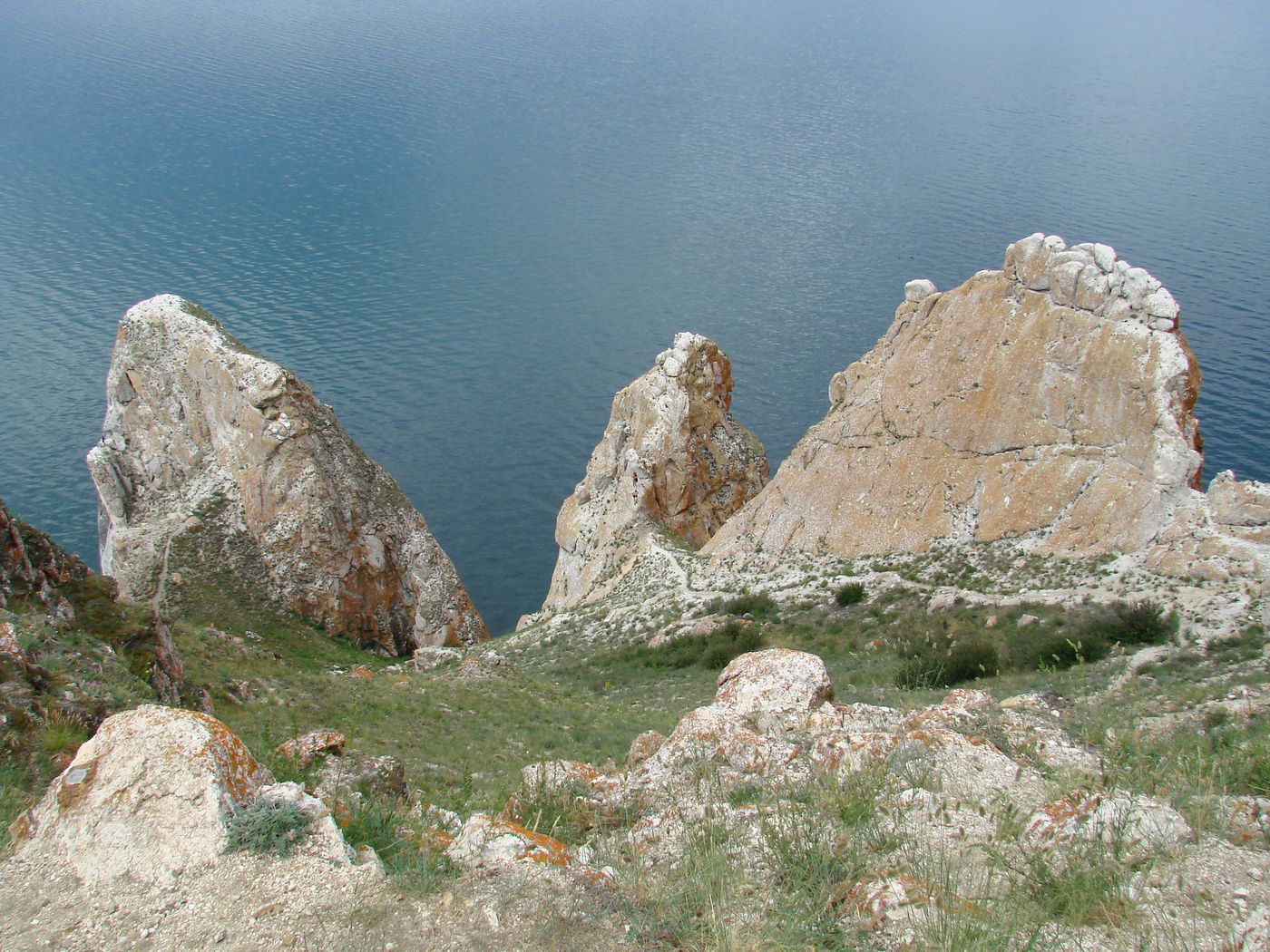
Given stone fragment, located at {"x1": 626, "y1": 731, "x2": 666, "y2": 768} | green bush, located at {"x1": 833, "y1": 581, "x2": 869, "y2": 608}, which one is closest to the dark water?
green bush, located at {"x1": 833, "y1": 581, "x2": 869, "y2": 608}

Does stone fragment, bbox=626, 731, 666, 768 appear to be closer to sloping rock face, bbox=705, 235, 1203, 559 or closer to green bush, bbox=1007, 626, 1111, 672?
green bush, bbox=1007, 626, 1111, 672

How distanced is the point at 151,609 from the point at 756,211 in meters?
97.9

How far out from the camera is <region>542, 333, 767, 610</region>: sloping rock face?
178 ft

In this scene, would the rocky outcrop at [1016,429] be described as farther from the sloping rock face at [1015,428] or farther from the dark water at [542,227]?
the dark water at [542,227]

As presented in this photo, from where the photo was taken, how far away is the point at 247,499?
52562 millimetres

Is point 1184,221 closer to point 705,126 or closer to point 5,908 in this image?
point 705,126

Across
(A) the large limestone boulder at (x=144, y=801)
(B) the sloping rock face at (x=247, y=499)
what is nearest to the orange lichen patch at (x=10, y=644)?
(A) the large limestone boulder at (x=144, y=801)

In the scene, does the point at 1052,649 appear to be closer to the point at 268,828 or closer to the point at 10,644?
the point at 268,828

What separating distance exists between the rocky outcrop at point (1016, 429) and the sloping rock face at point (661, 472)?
7.59m

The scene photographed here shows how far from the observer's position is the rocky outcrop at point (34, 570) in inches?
932

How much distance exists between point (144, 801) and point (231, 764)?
3.43 ft

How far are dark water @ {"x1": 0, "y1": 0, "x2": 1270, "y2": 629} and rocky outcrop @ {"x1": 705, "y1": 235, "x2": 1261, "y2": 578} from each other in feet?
99.7

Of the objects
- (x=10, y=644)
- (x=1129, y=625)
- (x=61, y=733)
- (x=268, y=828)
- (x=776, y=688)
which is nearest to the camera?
(x=268, y=828)

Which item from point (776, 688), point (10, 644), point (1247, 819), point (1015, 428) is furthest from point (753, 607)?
point (1247, 819)
